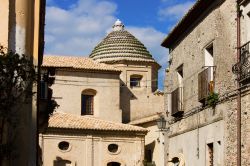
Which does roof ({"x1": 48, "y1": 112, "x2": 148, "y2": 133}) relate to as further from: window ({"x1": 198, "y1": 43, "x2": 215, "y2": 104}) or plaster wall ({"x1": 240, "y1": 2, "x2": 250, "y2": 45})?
plaster wall ({"x1": 240, "y1": 2, "x2": 250, "y2": 45})

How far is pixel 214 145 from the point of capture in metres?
18.5

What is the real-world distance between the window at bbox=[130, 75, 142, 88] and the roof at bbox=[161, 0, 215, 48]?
21783 mm

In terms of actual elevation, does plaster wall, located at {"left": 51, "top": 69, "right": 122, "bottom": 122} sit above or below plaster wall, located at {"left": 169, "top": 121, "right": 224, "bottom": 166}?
above

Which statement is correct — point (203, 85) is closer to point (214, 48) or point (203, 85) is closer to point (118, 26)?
point (214, 48)

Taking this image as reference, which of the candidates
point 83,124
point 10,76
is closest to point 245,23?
point 10,76

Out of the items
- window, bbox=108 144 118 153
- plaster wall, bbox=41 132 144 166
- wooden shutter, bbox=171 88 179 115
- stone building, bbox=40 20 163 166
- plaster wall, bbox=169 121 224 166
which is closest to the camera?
plaster wall, bbox=169 121 224 166

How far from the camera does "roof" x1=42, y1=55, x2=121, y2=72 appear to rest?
1671 inches

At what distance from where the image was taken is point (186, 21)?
70.1ft

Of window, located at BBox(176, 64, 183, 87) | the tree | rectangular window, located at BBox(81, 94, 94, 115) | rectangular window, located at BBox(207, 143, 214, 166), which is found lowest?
rectangular window, located at BBox(207, 143, 214, 166)

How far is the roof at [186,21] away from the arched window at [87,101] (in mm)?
19301

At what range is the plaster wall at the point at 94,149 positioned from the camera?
128ft

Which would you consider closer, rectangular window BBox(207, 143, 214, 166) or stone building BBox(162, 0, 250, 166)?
stone building BBox(162, 0, 250, 166)

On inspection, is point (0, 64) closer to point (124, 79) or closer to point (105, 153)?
point (105, 153)

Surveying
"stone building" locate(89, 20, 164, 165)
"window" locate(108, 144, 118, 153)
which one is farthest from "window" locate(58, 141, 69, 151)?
"stone building" locate(89, 20, 164, 165)
